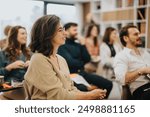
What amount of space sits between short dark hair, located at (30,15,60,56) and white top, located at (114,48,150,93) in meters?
0.53

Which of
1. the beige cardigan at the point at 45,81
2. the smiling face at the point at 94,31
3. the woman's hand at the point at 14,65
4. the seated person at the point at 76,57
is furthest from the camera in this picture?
the smiling face at the point at 94,31

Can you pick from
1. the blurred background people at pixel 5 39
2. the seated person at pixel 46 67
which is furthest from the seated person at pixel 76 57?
the blurred background people at pixel 5 39

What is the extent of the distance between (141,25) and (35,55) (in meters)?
0.73

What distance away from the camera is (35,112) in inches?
64.2

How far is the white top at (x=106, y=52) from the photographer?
6.00 feet

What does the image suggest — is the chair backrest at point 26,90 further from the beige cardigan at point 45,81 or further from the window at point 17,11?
the window at point 17,11

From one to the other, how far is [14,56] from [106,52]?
2.38 feet

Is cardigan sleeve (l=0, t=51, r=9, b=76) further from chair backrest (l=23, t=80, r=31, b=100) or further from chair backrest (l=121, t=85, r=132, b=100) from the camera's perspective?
chair backrest (l=121, t=85, r=132, b=100)

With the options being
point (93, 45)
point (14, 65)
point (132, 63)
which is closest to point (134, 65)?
point (132, 63)

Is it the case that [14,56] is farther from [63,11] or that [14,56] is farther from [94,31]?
[94,31]

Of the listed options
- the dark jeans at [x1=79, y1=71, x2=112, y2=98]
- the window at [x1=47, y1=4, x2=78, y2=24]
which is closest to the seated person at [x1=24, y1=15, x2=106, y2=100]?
the window at [x1=47, y1=4, x2=78, y2=24]

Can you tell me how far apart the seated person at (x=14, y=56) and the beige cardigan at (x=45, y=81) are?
23cm

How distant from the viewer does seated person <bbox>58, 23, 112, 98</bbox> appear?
5.82 ft

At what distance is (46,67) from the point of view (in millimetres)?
1409
